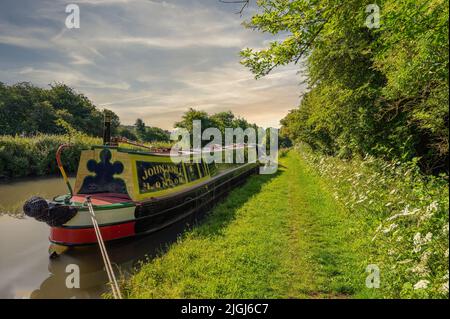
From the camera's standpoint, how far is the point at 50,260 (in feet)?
20.5

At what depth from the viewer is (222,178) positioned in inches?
530

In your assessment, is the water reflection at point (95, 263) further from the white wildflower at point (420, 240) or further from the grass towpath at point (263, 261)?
the white wildflower at point (420, 240)

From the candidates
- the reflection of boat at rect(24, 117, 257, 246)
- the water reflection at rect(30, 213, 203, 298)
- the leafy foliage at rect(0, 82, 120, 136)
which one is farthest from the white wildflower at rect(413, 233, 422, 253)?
the leafy foliage at rect(0, 82, 120, 136)

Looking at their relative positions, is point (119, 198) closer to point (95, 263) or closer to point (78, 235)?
point (78, 235)

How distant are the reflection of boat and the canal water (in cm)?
36

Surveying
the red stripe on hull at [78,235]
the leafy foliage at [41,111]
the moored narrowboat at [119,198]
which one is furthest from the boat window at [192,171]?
the leafy foliage at [41,111]

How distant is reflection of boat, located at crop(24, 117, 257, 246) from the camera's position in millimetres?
6289

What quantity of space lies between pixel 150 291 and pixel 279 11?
5.80 metres

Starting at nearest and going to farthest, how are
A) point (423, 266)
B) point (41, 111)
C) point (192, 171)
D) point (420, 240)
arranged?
point (423, 266) < point (420, 240) < point (192, 171) < point (41, 111)

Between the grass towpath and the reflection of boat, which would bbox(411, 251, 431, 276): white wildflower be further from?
the reflection of boat

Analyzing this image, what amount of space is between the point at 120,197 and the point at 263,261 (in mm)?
4675

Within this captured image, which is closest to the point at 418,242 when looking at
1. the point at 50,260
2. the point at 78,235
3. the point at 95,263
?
the point at 95,263
